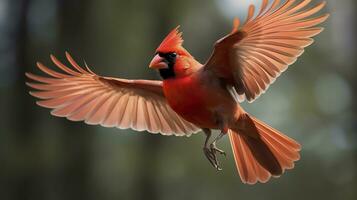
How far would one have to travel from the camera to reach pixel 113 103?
516 cm

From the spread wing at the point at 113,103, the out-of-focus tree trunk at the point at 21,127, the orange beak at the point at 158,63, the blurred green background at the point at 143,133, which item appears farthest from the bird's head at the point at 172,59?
the out-of-focus tree trunk at the point at 21,127

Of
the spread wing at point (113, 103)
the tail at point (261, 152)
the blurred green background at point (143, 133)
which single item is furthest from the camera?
the blurred green background at point (143, 133)

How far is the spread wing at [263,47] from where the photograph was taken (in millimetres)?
3844

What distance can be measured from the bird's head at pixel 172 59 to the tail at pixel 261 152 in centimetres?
65

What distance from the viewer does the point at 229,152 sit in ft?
33.3

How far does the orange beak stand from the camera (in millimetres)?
4094

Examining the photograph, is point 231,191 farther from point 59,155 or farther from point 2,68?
point 2,68

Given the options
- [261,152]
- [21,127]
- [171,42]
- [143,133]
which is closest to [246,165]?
[261,152]

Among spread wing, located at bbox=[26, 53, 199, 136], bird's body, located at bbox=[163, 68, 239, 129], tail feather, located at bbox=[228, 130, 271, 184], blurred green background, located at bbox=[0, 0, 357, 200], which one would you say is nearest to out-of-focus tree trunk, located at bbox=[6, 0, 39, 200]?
blurred green background, located at bbox=[0, 0, 357, 200]

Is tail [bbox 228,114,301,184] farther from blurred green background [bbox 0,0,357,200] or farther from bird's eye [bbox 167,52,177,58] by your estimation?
blurred green background [bbox 0,0,357,200]

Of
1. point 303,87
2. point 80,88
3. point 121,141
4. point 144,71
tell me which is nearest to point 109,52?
point 144,71

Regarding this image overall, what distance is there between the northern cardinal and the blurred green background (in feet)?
15.3

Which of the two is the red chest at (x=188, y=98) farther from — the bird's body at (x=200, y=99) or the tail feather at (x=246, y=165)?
the tail feather at (x=246, y=165)

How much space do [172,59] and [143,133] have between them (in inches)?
265
